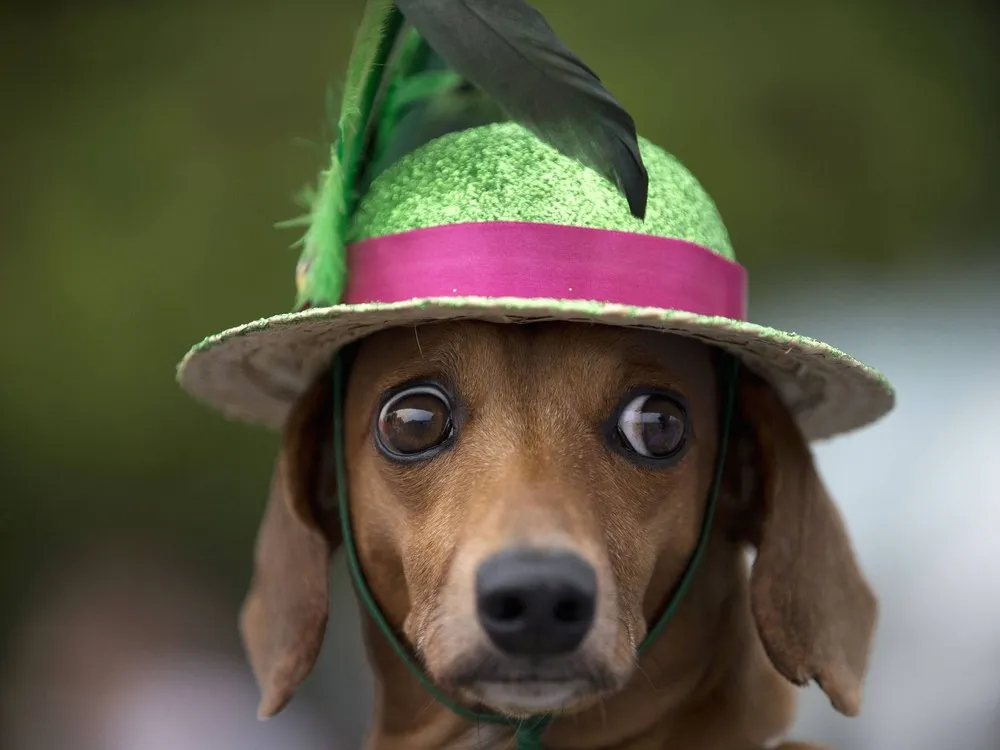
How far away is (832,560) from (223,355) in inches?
34.3

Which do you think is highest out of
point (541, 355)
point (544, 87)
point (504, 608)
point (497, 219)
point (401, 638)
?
point (544, 87)

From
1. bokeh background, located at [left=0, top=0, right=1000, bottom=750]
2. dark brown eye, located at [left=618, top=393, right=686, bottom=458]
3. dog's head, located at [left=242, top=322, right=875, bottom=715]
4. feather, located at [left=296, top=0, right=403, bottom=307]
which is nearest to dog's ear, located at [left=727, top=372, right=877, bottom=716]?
dog's head, located at [left=242, top=322, right=875, bottom=715]

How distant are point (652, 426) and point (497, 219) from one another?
33 cm

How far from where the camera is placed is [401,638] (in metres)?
1.25

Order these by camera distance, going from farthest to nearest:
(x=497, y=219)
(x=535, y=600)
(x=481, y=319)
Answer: (x=481, y=319) → (x=497, y=219) → (x=535, y=600)

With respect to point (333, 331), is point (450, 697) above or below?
below

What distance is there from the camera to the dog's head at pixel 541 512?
94 centimetres

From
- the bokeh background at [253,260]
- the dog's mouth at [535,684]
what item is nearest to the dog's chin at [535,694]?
→ the dog's mouth at [535,684]

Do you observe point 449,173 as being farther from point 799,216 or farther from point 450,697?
point 799,216

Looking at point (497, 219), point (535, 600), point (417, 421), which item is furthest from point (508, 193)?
point (535, 600)

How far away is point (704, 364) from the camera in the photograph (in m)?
1.21

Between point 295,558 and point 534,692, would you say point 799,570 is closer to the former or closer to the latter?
point 534,692

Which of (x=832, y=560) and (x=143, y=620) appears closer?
(x=832, y=560)

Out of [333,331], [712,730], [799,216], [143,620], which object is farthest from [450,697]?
[799,216]
